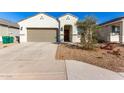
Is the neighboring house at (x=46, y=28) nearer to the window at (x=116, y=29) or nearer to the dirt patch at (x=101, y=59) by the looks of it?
the window at (x=116, y=29)

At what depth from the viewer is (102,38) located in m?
25.5

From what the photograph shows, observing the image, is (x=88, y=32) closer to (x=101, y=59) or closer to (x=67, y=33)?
(x=101, y=59)

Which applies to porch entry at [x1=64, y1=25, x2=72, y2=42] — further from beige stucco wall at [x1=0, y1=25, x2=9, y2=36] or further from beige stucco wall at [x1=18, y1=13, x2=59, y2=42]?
beige stucco wall at [x1=0, y1=25, x2=9, y2=36]

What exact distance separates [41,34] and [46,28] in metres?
1.22

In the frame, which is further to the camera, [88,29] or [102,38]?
[102,38]

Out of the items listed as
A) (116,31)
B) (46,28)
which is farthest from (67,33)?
(116,31)

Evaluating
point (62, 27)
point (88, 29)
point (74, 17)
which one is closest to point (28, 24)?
point (62, 27)

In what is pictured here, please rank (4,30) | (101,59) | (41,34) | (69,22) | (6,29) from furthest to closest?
1. (6,29)
2. (4,30)
3. (41,34)
4. (69,22)
5. (101,59)

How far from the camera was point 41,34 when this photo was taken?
23.0 meters

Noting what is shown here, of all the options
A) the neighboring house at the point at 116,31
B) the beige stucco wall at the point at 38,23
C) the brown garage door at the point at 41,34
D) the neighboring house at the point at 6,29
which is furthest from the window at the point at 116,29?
the neighboring house at the point at 6,29

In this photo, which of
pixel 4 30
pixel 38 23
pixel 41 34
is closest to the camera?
pixel 38 23

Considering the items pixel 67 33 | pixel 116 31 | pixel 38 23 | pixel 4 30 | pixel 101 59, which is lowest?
pixel 101 59
